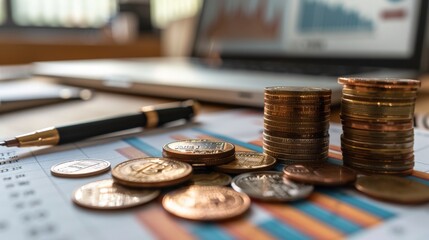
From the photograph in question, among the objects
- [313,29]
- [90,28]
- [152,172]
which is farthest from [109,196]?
[90,28]

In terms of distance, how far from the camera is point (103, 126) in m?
0.50

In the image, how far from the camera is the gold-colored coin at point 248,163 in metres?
0.36

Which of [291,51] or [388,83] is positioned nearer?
[388,83]

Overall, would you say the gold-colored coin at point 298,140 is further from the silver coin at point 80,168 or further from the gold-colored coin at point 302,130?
the silver coin at point 80,168

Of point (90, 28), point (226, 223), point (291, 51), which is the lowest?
point (226, 223)

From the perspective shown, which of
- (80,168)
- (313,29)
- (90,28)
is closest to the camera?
(80,168)

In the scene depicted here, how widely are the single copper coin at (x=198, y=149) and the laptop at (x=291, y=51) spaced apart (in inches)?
9.0

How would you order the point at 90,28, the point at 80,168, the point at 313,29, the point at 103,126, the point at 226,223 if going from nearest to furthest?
the point at 226,223 < the point at 80,168 < the point at 103,126 < the point at 313,29 < the point at 90,28

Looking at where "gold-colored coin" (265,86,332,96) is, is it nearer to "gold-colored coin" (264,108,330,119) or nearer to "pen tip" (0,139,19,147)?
"gold-colored coin" (264,108,330,119)

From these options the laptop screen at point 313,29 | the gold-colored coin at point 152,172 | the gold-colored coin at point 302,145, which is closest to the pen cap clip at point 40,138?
the gold-colored coin at point 152,172

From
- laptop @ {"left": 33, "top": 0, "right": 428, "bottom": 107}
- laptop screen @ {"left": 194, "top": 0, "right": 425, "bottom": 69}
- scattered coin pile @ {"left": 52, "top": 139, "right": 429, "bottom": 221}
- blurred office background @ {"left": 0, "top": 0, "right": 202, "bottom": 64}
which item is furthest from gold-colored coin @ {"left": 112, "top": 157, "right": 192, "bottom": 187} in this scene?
blurred office background @ {"left": 0, "top": 0, "right": 202, "bottom": 64}

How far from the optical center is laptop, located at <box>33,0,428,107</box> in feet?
2.43

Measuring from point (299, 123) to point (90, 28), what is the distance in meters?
2.90

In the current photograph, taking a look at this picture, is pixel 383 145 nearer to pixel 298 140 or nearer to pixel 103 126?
pixel 298 140
